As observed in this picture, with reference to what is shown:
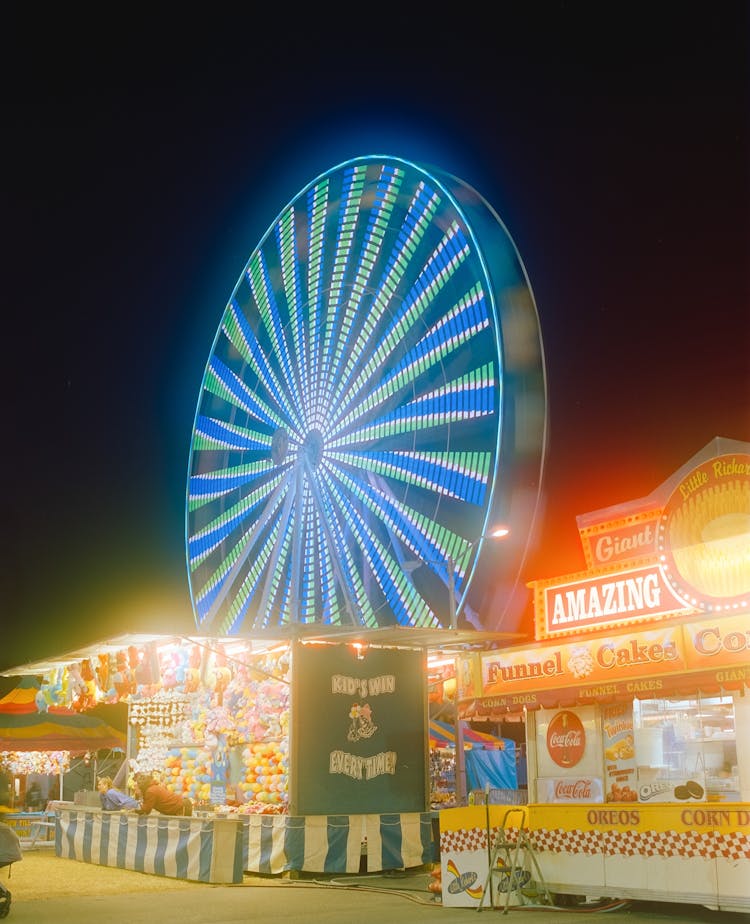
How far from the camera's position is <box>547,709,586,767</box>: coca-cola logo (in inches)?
521

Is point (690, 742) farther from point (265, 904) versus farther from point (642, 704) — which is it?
point (265, 904)

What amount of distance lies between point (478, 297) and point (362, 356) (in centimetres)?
379

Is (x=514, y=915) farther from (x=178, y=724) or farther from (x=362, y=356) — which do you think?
(x=362, y=356)

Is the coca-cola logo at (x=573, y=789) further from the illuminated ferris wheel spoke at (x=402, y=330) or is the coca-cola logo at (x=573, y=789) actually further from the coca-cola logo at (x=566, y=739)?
the illuminated ferris wheel spoke at (x=402, y=330)

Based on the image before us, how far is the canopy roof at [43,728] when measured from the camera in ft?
69.8

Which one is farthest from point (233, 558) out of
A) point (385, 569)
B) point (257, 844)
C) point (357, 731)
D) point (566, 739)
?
point (566, 739)

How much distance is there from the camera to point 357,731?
46.9ft

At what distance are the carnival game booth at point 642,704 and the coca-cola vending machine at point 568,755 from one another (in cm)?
2

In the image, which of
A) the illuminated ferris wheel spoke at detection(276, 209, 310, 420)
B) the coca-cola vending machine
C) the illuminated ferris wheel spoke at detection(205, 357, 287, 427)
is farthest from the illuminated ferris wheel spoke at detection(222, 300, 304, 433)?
the coca-cola vending machine

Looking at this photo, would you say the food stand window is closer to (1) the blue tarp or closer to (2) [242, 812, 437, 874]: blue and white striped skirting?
(2) [242, 812, 437, 874]: blue and white striped skirting

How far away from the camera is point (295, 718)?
13.8 metres

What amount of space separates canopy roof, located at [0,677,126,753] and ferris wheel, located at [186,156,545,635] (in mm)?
3050

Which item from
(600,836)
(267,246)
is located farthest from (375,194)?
(600,836)

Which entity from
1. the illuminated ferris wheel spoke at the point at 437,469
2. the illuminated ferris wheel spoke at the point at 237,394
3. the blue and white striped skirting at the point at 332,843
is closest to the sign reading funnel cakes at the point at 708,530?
the illuminated ferris wheel spoke at the point at 437,469
